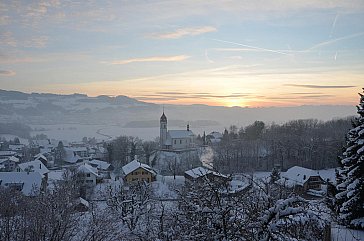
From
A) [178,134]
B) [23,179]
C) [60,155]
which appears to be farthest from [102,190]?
[60,155]

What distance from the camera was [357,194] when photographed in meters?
→ 11.9

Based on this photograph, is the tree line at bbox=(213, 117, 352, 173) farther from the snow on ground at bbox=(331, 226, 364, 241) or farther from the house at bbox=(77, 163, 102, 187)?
the snow on ground at bbox=(331, 226, 364, 241)

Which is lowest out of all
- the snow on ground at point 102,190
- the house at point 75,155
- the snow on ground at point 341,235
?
the house at point 75,155

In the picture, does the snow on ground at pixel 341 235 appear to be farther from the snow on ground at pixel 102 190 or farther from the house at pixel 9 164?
the house at pixel 9 164

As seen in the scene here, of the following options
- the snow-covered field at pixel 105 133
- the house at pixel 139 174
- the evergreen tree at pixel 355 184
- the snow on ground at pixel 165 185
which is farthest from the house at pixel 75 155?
the evergreen tree at pixel 355 184

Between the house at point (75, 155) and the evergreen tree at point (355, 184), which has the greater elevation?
the evergreen tree at point (355, 184)

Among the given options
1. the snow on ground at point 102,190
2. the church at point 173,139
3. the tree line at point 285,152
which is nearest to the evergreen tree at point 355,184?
the snow on ground at point 102,190

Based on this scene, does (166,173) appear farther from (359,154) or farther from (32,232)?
(32,232)

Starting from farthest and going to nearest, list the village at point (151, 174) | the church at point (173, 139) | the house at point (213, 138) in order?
the house at point (213, 138)
the church at point (173, 139)
the village at point (151, 174)

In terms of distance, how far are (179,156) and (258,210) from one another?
4914cm

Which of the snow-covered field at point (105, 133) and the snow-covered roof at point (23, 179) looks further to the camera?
the snow-covered field at point (105, 133)

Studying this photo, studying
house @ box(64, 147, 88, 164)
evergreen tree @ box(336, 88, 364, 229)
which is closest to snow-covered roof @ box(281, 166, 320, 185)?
evergreen tree @ box(336, 88, 364, 229)

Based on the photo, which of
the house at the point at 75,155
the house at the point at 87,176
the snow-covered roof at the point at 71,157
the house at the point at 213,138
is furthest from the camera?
the house at the point at 213,138

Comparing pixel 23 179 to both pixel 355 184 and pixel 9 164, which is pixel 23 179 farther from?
pixel 355 184
